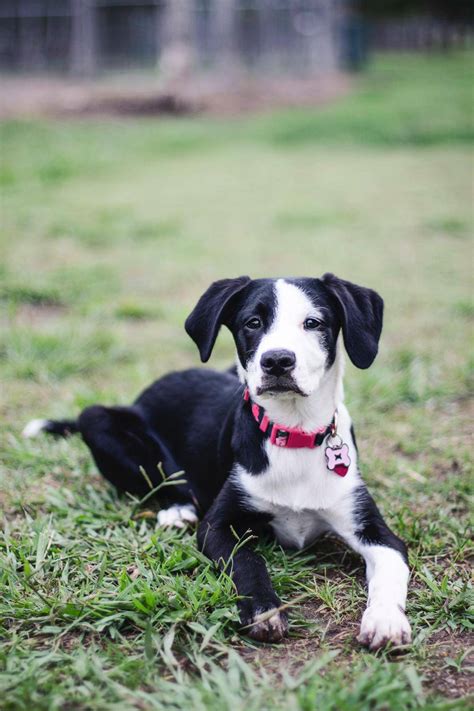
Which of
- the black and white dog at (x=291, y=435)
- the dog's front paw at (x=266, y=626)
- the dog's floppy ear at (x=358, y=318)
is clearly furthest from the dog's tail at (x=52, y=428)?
the dog's front paw at (x=266, y=626)

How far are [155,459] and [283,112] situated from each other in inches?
572

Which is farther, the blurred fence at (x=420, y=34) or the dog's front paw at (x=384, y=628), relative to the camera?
the blurred fence at (x=420, y=34)

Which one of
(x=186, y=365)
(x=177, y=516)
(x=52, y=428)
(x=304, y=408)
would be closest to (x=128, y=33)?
(x=186, y=365)

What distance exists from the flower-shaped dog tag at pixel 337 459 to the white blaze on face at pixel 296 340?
0.91 ft

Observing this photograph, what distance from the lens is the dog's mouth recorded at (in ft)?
8.57

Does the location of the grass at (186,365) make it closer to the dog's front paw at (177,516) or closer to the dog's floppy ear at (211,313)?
the dog's front paw at (177,516)

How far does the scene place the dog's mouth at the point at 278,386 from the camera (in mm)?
2611

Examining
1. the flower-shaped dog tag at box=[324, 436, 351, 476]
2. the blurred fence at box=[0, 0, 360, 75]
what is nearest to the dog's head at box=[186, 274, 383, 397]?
the flower-shaped dog tag at box=[324, 436, 351, 476]

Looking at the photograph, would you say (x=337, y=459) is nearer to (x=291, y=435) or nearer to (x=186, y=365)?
(x=291, y=435)

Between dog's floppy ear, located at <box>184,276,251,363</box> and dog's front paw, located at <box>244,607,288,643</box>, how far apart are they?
0.94 m

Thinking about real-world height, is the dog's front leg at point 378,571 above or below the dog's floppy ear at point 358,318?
below

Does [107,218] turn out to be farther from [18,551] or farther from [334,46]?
[334,46]

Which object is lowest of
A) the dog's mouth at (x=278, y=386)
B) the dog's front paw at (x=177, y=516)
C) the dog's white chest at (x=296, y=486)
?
the dog's front paw at (x=177, y=516)

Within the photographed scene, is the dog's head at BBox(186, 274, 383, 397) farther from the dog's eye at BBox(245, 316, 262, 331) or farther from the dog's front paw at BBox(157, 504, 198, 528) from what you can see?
the dog's front paw at BBox(157, 504, 198, 528)
